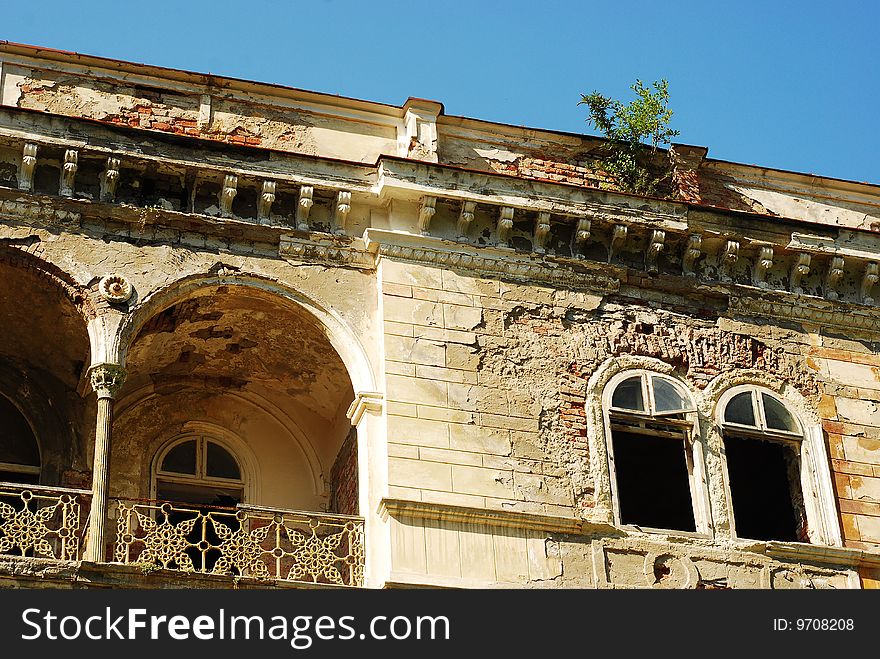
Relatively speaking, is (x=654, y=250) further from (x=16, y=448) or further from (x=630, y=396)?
(x=16, y=448)

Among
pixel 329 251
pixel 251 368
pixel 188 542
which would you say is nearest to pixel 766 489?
pixel 329 251

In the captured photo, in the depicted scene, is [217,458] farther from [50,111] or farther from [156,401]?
[50,111]

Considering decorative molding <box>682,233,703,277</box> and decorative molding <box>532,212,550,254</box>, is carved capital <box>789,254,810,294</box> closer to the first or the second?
decorative molding <box>682,233,703,277</box>

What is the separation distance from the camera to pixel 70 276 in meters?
13.9

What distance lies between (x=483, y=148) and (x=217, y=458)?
4177 mm

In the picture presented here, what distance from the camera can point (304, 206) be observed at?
14.7 m

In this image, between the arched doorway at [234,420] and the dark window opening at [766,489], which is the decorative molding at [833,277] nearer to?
the dark window opening at [766,489]

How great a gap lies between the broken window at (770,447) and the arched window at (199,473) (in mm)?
4983

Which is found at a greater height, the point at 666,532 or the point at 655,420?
the point at 655,420

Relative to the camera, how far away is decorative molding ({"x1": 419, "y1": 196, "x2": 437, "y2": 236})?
15.0m

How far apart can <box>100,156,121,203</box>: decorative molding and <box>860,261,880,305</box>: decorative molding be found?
7469 mm

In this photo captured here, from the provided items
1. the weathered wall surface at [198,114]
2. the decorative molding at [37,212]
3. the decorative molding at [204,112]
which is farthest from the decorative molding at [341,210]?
the decorative molding at [37,212]

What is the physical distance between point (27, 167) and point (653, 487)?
7744 millimetres
